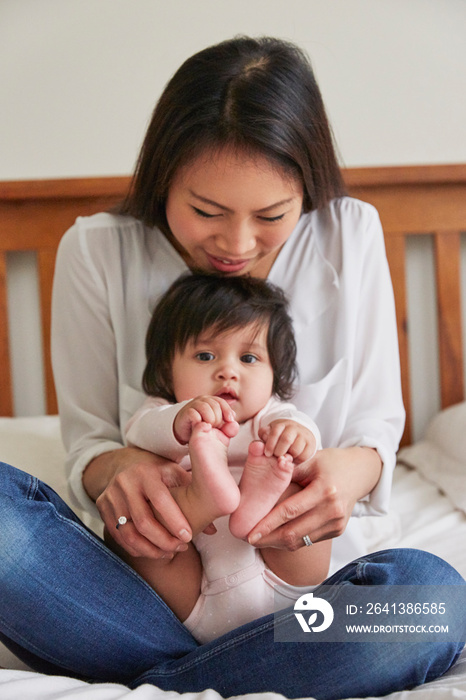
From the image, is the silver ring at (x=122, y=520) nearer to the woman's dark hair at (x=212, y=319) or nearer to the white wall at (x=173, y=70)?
the woman's dark hair at (x=212, y=319)

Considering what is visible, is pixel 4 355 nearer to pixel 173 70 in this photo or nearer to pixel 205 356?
pixel 173 70

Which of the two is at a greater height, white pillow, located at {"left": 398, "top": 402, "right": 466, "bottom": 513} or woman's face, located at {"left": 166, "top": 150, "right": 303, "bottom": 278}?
woman's face, located at {"left": 166, "top": 150, "right": 303, "bottom": 278}

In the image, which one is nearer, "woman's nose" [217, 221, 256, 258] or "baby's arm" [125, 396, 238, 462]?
"baby's arm" [125, 396, 238, 462]

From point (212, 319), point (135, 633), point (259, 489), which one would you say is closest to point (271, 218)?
point (212, 319)

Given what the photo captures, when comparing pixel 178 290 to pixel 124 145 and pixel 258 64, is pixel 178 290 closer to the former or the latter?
pixel 258 64

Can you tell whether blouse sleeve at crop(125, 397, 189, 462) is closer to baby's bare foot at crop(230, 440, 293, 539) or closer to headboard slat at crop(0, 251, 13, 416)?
baby's bare foot at crop(230, 440, 293, 539)

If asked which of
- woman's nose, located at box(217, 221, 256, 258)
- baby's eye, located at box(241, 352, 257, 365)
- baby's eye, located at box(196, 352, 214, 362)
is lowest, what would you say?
baby's eye, located at box(241, 352, 257, 365)

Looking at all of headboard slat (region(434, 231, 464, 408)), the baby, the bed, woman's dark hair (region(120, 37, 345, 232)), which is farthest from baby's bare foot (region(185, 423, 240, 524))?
headboard slat (region(434, 231, 464, 408))

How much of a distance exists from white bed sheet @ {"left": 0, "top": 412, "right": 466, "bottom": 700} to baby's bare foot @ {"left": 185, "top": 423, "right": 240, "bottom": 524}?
0.19 metres

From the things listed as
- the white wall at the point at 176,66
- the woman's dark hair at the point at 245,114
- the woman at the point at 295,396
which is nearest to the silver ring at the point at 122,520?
the woman at the point at 295,396

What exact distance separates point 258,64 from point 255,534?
65cm

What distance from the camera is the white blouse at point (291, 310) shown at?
1126 mm

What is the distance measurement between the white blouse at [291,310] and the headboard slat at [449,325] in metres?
0.68

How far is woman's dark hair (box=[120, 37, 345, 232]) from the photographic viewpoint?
92 cm
